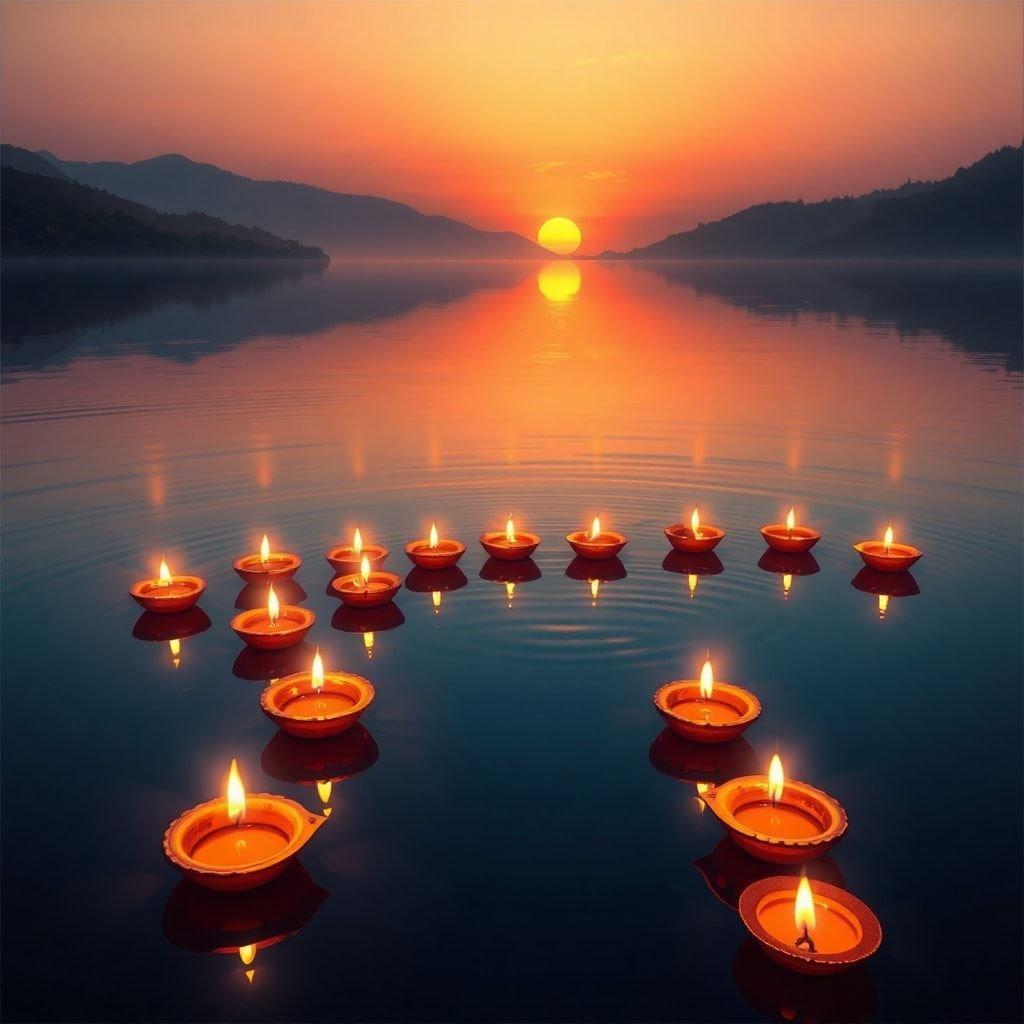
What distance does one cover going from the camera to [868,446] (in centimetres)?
1905

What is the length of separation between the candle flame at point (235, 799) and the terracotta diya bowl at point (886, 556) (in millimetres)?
8422

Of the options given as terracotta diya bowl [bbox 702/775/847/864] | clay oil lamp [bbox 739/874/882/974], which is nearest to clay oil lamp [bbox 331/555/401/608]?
terracotta diya bowl [bbox 702/775/847/864]

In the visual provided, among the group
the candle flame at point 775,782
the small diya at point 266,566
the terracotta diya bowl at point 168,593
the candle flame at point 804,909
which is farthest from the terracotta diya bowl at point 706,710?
the terracotta diya bowl at point 168,593

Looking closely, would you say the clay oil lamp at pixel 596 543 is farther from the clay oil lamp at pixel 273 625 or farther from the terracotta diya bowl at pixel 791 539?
the clay oil lamp at pixel 273 625

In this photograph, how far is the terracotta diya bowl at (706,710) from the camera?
705 centimetres

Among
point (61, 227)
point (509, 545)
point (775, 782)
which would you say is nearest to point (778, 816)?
point (775, 782)

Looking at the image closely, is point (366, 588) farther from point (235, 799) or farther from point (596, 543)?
point (235, 799)

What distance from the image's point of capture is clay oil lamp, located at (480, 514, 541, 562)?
11.4 metres

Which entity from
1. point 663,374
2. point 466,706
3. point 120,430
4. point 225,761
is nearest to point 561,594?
point 466,706

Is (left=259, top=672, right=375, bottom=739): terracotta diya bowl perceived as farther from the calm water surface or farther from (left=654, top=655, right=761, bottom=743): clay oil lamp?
(left=654, top=655, right=761, bottom=743): clay oil lamp

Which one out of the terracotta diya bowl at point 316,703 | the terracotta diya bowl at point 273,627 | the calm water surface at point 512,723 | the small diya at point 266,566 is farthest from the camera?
the small diya at point 266,566

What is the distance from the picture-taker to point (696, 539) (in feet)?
37.9

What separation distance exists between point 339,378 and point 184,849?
25.5 meters

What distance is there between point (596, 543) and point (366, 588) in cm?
314
